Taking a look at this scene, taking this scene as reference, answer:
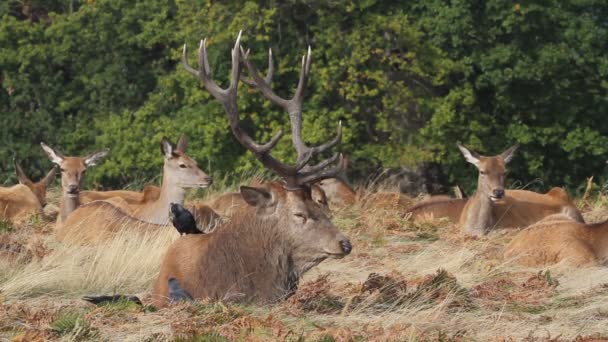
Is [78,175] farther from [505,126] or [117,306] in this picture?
[505,126]

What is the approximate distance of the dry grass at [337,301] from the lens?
7.52 meters

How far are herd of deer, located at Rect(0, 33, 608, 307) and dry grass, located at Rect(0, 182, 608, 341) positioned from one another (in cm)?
31

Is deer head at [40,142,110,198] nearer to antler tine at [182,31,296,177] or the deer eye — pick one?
antler tine at [182,31,296,177]

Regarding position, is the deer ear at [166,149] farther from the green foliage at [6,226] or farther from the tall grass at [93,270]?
the tall grass at [93,270]

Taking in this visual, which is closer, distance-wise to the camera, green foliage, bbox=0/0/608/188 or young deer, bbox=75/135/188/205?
young deer, bbox=75/135/188/205

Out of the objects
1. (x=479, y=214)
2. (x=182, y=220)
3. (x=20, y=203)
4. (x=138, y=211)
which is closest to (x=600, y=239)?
(x=182, y=220)

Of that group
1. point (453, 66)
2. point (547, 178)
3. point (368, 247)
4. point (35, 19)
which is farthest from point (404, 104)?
point (368, 247)

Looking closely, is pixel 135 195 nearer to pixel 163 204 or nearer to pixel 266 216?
pixel 163 204

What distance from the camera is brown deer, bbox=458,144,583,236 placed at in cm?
1595

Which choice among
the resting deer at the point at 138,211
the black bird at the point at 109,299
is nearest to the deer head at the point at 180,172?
the resting deer at the point at 138,211

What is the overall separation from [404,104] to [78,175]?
1091 cm

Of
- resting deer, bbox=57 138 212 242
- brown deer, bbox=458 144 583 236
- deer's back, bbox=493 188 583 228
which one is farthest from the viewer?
deer's back, bbox=493 188 583 228

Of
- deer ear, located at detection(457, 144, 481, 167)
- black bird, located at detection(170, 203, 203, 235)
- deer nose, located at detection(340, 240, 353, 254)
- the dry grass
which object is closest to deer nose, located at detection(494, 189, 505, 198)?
deer ear, located at detection(457, 144, 481, 167)

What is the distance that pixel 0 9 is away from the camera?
29.9 m
